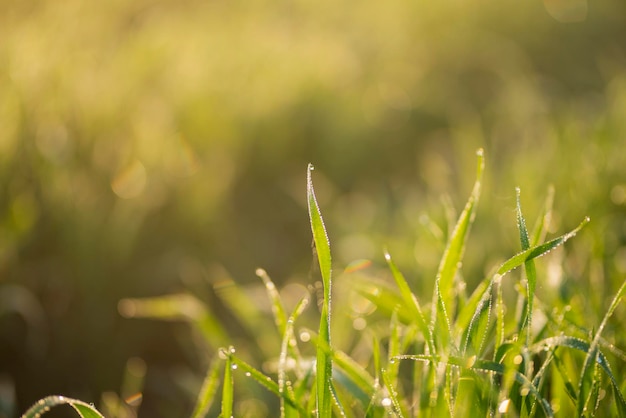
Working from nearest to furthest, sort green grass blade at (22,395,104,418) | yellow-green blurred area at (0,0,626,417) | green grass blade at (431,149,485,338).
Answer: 1. green grass blade at (22,395,104,418)
2. green grass blade at (431,149,485,338)
3. yellow-green blurred area at (0,0,626,417)

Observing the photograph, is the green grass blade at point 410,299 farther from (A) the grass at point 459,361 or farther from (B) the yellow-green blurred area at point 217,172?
(B) the yellow-green blurred area at point 217,172

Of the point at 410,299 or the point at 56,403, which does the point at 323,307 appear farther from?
the point at 56,403

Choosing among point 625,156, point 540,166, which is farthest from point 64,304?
point 625,156

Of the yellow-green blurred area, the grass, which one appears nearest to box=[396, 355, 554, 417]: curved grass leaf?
the grass

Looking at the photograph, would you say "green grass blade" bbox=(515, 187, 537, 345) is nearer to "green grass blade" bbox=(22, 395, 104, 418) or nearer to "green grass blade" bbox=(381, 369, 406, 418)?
"green grass blade" bbox=(381, 369, 406, 418)

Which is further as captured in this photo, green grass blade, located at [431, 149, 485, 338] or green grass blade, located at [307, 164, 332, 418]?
green grass blade, located at [431, 149, 485, 338]

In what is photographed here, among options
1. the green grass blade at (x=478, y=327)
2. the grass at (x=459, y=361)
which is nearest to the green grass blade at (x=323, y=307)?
the grass at (x=459, y=361)
